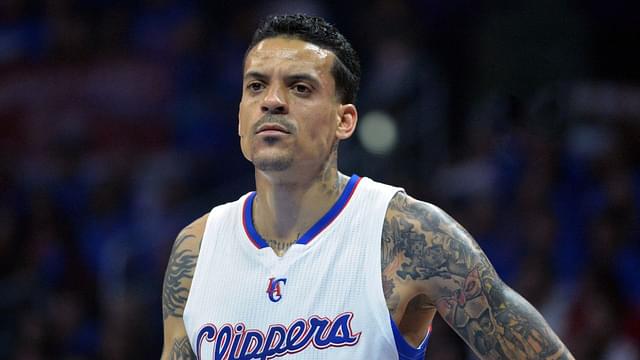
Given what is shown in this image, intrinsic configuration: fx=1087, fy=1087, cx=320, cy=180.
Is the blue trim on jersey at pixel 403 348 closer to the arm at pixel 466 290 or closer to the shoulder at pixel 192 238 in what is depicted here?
the arm at pixel 466 290

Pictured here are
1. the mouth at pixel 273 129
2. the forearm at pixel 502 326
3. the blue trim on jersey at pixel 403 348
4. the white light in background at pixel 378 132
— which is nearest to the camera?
the forearm at pixel 502 326

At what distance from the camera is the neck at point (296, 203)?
11.4 ft

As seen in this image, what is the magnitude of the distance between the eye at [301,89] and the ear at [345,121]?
0.16 metres

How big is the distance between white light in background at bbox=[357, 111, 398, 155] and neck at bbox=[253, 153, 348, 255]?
328 centimetres

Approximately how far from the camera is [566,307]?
18.7 ft

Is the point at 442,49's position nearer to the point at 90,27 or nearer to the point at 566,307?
the point at 566,307

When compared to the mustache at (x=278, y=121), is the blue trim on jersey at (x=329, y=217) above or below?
below

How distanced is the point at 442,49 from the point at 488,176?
1.26m

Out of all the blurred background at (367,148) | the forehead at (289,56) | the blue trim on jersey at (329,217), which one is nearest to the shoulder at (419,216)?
the blue trim on jersey at (329,217)

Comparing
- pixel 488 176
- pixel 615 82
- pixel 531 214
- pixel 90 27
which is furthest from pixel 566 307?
pixel 90 27

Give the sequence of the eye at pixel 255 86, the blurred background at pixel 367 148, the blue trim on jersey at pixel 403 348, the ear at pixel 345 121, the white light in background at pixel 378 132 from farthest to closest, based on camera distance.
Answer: the white light in background at pixel 378 132 → the blurred background at pixel 367 148 → the ear at pixel 345 121 → the eye at pixel 255 86 → the blue trim on jersey at pixel 403 348

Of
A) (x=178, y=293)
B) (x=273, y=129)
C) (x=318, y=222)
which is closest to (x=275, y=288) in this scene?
(x=318, y=222)

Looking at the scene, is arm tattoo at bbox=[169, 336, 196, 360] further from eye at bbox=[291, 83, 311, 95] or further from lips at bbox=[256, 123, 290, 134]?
eye at bbox=[291, 83, 311, 95]

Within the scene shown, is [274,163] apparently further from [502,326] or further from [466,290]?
[502,326]
